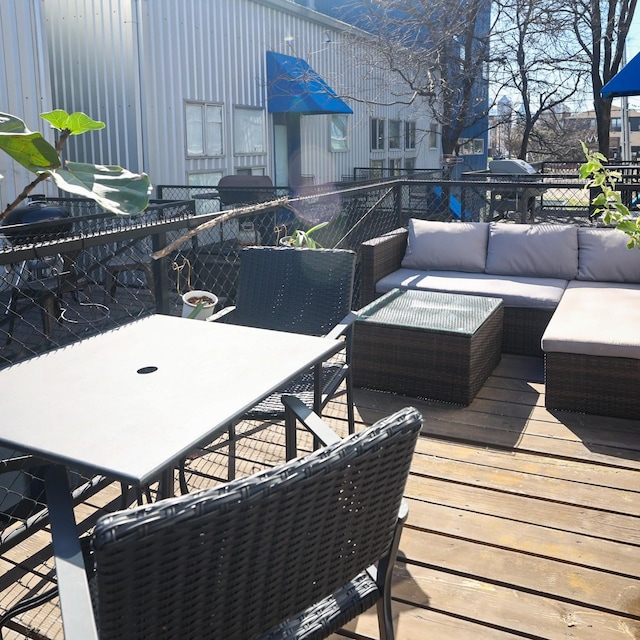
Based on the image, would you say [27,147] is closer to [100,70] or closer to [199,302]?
[199,302]

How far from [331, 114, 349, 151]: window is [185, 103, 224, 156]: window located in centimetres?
422

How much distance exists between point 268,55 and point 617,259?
898 centimetres

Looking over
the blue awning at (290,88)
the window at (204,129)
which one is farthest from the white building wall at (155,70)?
the blue awning at (290,88)

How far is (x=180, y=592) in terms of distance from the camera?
3.33ft

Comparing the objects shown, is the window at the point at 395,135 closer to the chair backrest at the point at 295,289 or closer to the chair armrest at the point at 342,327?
the chair backrest at the point at 295,289

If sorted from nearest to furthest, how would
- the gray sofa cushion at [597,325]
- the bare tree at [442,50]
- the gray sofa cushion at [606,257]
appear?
1. the gray sofa cushion at [597,325]
2. the gray sofa cushion at [606,257]
3. the bare tree at [442,50]

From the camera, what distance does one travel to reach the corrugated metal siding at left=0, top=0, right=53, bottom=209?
7469 mm

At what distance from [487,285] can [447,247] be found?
0.60 meters

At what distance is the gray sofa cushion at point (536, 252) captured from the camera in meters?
5.01

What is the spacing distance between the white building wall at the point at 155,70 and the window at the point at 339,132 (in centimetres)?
309

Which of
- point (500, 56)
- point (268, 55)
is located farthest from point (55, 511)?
A: point (500, 56)

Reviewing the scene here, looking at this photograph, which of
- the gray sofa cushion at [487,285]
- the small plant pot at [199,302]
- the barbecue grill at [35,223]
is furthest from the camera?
the barbecue grill at [35,223]

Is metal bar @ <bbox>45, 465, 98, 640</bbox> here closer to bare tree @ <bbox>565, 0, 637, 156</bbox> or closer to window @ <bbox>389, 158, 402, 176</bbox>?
bare tree @ <bbox>565, 0, 637, 156</bbox>

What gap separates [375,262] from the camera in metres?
5.00
